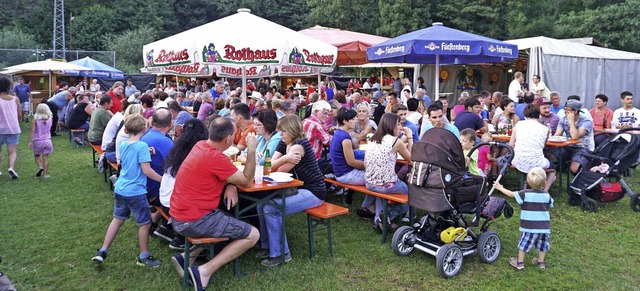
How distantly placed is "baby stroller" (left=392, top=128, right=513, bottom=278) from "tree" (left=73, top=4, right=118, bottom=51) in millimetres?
44649

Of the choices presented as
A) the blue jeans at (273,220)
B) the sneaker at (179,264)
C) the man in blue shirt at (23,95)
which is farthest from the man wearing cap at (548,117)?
the man in blue shirt at (23,95)

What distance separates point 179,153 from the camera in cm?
410

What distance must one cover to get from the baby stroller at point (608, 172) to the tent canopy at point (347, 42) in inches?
199

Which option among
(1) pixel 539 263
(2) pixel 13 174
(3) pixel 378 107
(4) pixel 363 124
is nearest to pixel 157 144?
(4) pixel 363 124

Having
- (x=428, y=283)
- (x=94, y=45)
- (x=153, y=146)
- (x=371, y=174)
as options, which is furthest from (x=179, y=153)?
(x=94, y=45)

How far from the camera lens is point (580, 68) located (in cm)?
1412

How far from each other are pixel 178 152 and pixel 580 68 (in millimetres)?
13949

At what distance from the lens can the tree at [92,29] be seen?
142 feet

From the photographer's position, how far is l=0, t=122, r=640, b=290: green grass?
13.0ft

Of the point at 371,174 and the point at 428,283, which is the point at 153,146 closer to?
the point at 371,174

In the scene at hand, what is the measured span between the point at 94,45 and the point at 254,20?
43.4 m

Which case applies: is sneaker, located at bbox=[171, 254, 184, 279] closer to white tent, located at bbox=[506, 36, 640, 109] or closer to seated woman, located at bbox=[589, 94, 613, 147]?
seated woman, located at bbox=[589, 94, 613, 147]

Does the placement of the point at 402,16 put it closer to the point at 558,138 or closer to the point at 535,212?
the point at 558,138

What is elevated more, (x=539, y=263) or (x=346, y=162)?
(x=346, y=162)
